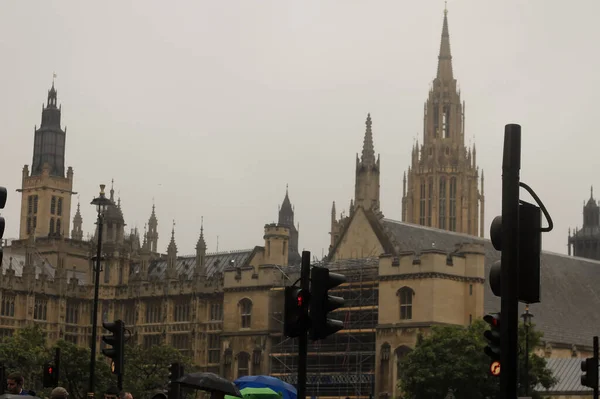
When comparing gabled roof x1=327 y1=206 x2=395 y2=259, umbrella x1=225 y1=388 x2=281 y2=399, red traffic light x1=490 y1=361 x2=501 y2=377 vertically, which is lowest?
red traffic light x1=490 y1=361 x2=501 y2=377

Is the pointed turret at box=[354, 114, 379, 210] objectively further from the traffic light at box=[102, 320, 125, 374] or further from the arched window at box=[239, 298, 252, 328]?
the traffic light at box=[102, 320, 125, 374]

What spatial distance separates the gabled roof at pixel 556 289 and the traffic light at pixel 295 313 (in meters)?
87.3

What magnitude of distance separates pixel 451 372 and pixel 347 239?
3499cm

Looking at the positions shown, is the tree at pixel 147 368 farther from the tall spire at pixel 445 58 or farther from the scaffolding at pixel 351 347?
the tall spire at pixel 445 58

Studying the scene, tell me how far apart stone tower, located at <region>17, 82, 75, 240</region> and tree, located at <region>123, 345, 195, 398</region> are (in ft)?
230

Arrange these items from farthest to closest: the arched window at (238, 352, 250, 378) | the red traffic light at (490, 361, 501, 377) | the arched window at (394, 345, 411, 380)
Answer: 1. the arched window at (238, 352, 250, 378)
2. the arched window at (394, 345, 411, 380)
3. the red traffic light at (490, 361, 501, 377)

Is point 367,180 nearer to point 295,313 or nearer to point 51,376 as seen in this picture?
point 51,376

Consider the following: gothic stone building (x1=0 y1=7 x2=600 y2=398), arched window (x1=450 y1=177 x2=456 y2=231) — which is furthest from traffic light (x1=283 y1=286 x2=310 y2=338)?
arched window (x1=450 y1=177 x2=456 y2=231)

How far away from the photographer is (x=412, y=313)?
10612 centimetres

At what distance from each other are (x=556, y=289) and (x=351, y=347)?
17237mm

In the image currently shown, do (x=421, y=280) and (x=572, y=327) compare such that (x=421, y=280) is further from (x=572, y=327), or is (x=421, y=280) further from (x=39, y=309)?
(x=39, y=309)

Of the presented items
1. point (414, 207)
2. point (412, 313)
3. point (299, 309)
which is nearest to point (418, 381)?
point (412, 313)

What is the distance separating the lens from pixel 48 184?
177 metres

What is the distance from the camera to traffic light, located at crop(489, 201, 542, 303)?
48.2 feet
